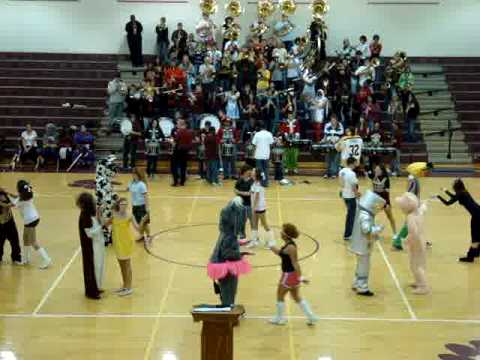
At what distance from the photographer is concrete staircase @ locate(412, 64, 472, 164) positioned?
76.2ft

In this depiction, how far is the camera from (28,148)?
865 inches

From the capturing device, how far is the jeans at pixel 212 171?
19.2m

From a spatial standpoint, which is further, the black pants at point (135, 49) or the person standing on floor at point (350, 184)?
the black pants at point (135, 49)

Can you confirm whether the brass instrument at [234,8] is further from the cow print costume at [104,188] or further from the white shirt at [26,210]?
the white shirt at [26,210]

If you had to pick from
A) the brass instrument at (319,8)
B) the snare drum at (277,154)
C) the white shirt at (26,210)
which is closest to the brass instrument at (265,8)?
the brass instrument at (319,8)

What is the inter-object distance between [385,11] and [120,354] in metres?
21.6

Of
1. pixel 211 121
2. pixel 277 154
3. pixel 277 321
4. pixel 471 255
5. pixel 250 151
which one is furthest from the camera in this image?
pixel 211 121

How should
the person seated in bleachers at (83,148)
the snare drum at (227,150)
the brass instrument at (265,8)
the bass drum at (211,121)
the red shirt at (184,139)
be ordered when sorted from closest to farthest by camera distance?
1. the red shirt at (184,139)
2. the snare drum at (227,150)
3. the bass drum at (211,121)
4. the person seated in bleachers at (83,148)
5. the brass instrument at (265,8)

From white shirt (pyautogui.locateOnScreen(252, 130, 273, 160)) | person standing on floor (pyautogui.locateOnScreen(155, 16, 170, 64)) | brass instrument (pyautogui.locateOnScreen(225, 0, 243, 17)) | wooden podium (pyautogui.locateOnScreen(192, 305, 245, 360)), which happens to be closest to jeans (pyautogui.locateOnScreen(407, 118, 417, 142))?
white shirt (pyautogui.locateOnScreen(252, 130, 273, 160))

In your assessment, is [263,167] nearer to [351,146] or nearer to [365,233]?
[351,146]

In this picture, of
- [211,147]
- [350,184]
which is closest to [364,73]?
[211,147]

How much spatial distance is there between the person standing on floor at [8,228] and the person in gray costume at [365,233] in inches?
219

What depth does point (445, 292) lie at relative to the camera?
11141 millimetres

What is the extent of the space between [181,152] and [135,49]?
335 inches
